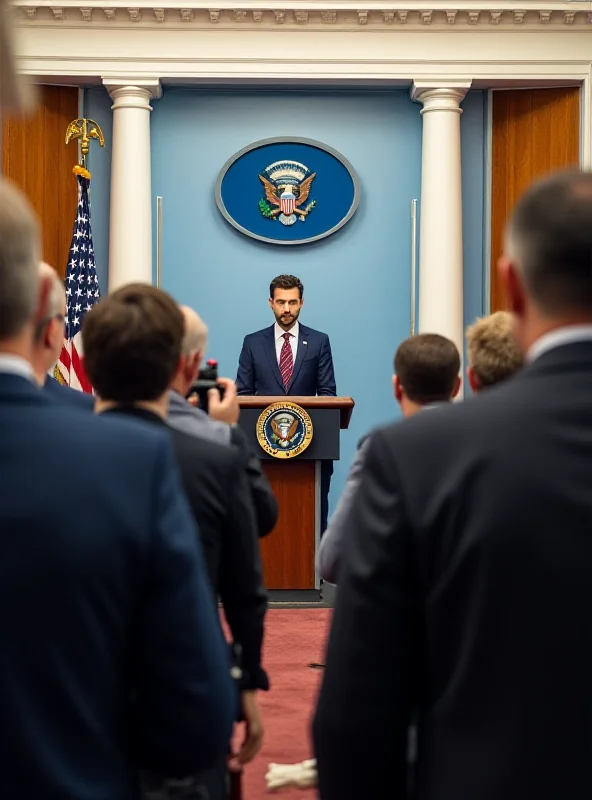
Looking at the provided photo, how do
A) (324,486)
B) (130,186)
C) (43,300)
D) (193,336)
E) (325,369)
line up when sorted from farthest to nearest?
(130,186), (325,369), (324,486), (193,336), (43,300)

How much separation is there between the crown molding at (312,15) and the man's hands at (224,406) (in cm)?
564

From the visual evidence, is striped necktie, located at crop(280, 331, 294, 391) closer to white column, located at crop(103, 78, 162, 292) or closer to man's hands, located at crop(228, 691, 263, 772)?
white column, located at crop(103, 78, 162, 292)

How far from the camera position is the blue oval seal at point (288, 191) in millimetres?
8016

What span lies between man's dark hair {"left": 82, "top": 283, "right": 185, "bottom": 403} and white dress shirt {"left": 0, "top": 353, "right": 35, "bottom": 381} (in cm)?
50

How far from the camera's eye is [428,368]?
249 cm

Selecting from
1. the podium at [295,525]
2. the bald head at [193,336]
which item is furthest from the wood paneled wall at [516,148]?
the bald head at [193,336]

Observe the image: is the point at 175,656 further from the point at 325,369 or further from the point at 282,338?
the point at 282,338

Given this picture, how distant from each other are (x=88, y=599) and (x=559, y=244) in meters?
0.59

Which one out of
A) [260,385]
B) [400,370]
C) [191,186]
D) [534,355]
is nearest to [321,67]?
[191,186]

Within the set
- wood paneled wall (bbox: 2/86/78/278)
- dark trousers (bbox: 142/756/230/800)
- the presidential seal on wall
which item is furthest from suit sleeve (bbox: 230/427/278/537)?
wood paneled wall (bbox: 2/86/78/278)

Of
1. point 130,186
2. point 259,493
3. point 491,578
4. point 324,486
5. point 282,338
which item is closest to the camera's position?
point 491,578

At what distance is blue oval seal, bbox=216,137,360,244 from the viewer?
8.02 metres

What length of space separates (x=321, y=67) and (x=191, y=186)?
4.12 feet

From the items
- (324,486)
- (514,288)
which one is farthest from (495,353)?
(324,486)
